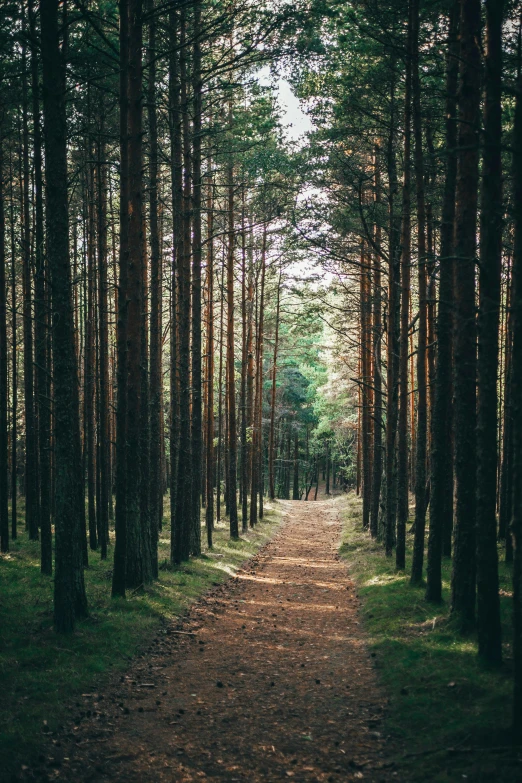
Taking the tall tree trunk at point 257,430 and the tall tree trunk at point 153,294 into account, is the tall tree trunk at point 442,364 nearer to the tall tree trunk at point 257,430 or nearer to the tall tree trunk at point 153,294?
the tall tree trunk at point 153,294

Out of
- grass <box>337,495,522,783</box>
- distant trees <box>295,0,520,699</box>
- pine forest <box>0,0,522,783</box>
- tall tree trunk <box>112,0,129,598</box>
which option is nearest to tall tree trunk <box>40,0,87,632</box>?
pine forest <box>0,0,522,783</box>

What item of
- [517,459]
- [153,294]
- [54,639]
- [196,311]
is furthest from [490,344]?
[196,311]

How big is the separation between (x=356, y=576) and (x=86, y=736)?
10.4m

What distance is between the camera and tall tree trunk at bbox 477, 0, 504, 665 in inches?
260

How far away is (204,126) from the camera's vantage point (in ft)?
59.7

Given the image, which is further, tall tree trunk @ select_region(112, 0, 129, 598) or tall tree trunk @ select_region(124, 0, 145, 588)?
tall tree trunk @ select_region(124, 0, 145, 588)

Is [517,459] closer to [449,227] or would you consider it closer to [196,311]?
[449,227]

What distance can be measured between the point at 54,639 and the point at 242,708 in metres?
→ 3.12

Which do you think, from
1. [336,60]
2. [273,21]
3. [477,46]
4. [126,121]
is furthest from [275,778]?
[336,60]

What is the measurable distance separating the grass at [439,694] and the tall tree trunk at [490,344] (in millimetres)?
687

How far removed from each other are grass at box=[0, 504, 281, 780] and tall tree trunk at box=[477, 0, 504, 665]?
4.87 meters

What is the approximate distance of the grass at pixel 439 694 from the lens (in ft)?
16.1

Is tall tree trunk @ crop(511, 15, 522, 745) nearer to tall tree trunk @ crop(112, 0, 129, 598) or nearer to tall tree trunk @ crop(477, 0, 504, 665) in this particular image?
tall tree trunk @ crop(477, 0, 504, 665)

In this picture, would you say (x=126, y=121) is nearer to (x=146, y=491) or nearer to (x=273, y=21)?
(x=273, y=21)
